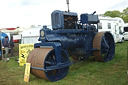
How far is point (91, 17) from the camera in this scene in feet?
20.5

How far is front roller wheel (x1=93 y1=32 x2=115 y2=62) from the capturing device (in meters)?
6.14

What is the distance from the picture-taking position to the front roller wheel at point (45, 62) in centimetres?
418

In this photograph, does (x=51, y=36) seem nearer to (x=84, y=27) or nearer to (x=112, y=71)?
(x=84, y=27)

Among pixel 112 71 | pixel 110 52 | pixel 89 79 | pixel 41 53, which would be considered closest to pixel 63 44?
pixel 41 53

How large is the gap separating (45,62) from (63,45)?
3.20ft

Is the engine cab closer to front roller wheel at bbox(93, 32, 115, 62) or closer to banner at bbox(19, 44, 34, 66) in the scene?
front roller wheel at bbox(93, 32, 115, 62)

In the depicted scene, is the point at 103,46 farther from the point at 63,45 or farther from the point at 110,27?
the point at 110,27

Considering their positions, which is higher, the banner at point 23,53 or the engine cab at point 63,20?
the engine cab at point 63,20

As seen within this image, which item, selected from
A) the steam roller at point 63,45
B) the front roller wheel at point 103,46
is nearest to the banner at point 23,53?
the steam roller at point 63,45

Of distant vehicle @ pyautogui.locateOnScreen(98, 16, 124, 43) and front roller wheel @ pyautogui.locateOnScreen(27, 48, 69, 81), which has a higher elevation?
distant vehicle @ pyautogui.locateOnScreen(98, 16, 124, 43)

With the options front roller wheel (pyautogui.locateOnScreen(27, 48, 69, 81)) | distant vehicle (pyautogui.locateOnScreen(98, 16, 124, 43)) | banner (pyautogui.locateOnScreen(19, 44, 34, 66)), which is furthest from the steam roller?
distant vehicle (pyautogui.locateOnScreen(98, 16, 124, 43))

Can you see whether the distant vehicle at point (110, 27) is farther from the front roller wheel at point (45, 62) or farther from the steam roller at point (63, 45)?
the front roller wheel at point (45, 62)

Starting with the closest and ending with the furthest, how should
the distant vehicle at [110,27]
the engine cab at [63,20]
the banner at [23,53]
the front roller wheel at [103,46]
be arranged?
the engine cab at [63,20]
the front roller wheel at [103,46]
the banner at [23,53]
the distant vehicle at [110,27]

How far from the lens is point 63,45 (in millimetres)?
4977
